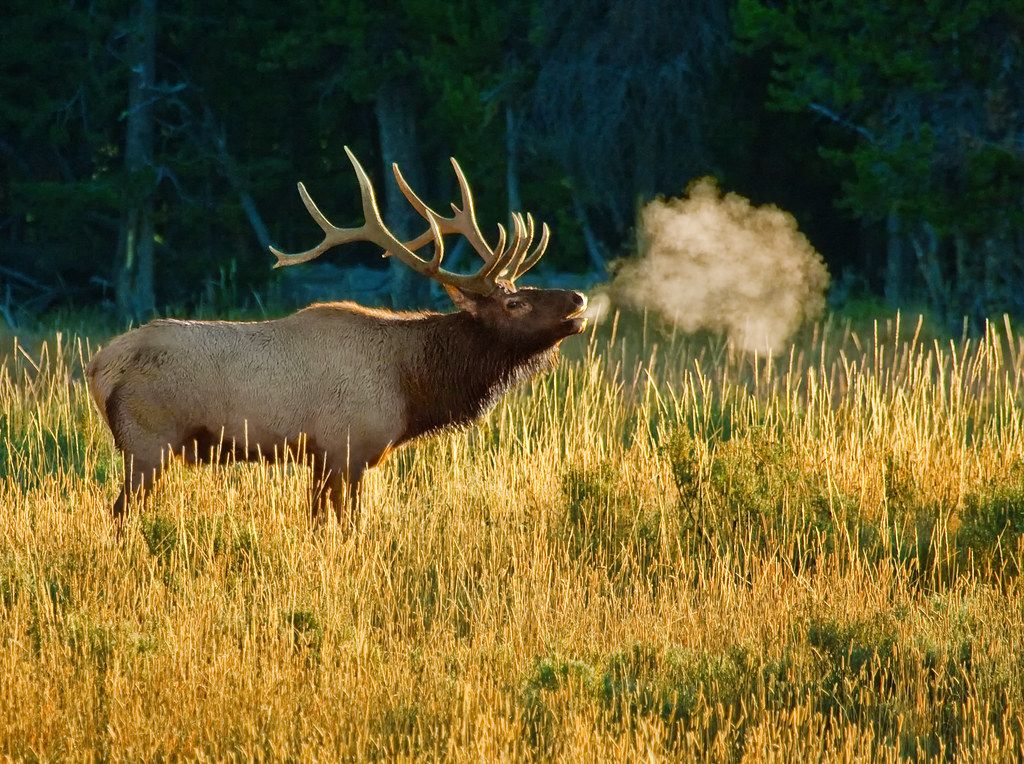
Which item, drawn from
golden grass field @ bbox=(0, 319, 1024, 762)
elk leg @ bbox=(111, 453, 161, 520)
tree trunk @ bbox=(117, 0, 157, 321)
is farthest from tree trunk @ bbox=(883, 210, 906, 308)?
elk leg @ bbox=(111, 453, 161, 520)

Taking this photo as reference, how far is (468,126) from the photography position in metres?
22.5

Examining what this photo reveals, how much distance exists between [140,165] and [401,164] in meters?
4.01

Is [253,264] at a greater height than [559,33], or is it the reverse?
[559,33]

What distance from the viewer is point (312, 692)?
4949 millimetres

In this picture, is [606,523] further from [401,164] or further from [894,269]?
[401,164]

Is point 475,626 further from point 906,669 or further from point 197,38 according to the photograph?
point 197,38

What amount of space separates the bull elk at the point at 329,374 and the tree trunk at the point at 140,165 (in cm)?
1483

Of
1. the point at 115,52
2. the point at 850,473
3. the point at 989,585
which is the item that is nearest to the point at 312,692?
the point at 989,585

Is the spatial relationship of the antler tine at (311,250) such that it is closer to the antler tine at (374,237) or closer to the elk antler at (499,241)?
the antler tine at (374,237)

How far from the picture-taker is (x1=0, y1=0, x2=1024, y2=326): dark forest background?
628 inches

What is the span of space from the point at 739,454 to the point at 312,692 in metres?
3.41

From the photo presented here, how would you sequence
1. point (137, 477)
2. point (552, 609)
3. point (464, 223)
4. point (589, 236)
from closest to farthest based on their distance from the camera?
point (552, 609) < point (137, 477) < point (464, 223) < point (589, 236)

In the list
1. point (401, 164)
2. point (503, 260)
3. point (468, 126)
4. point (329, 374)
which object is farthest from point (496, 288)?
point (401, 164)

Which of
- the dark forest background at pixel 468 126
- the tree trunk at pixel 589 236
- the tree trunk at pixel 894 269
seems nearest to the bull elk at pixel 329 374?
the dark forest background at pixel 468 126
